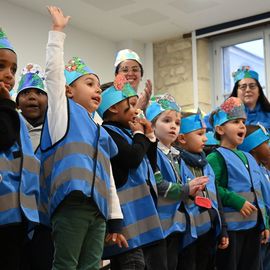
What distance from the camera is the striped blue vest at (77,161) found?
1953mm

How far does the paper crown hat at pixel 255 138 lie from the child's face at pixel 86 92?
1.46 m

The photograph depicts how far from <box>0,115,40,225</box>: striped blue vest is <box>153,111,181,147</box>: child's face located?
0.91m

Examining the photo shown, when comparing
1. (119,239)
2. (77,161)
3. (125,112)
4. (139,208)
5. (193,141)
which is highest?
(125,112)

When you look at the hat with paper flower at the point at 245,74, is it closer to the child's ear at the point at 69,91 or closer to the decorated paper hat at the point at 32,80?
the decorated paper hat at the point at 32,80

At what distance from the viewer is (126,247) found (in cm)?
220

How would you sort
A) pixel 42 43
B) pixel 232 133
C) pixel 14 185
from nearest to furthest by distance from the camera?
1. pixel 14 185
2. pixel 232 133
3. pixel 42 43

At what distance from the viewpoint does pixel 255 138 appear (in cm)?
341

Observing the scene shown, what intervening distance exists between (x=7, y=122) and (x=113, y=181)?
0.54m

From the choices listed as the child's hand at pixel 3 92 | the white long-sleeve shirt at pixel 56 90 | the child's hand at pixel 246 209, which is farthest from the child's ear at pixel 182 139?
the child's hand at pixel 3 92

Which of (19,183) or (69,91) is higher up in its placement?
(69,91)

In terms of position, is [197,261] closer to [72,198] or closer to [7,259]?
[72,198]

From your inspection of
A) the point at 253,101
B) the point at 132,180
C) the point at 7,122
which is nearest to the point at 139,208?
the point at 132,180

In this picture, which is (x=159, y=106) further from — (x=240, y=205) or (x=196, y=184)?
(x=240, y=205)

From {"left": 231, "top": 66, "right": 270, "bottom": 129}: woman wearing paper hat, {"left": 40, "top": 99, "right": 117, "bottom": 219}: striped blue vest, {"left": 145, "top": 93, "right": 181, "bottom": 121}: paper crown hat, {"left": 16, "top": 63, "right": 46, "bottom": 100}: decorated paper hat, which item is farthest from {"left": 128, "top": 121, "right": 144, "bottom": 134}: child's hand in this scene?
{"left": 231, "top": 66, "right": 270, "bottom": 129}: woman wearing paper hat
